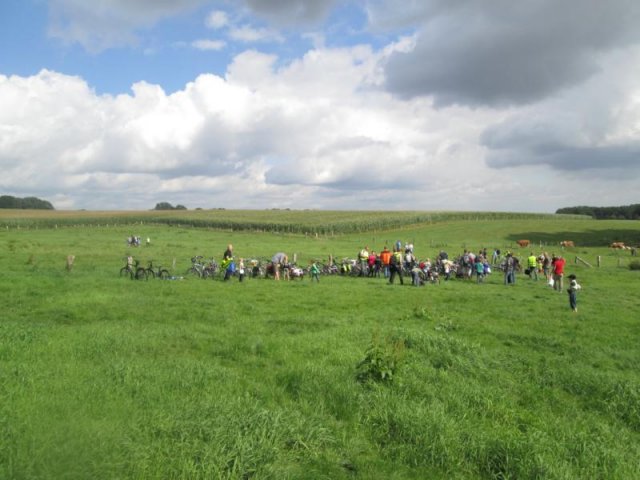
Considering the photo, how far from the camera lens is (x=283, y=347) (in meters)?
10.6

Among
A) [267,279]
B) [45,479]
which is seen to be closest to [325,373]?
[45,479]

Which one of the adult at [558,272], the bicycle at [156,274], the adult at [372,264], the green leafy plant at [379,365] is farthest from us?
the adult at [372,264]

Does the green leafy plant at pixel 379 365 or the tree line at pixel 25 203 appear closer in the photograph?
the green leafy plant at pixel 379 365

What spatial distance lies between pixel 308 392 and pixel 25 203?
18506 centimetres

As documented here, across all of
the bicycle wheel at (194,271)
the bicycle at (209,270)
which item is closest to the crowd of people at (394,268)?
the bicycle at (209,270)

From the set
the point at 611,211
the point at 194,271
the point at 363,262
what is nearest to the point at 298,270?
the point at 363,262

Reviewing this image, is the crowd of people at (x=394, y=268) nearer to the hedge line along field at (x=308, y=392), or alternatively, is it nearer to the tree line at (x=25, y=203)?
the hedge line along field at (x=308, y=392)

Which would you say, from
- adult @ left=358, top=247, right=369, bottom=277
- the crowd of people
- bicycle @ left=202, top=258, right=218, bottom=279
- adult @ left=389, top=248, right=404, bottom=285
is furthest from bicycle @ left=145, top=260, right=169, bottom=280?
adult @ left=389, top=248, right=404, bottom=285

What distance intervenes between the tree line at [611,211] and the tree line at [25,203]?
592ft

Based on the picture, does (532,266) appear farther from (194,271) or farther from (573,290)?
(194,271)

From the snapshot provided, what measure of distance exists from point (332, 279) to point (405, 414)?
1978cm

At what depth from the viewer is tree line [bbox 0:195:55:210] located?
156 m

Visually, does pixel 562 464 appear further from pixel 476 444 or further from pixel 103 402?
pixel 103 402

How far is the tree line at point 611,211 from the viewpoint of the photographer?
137337mm
